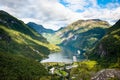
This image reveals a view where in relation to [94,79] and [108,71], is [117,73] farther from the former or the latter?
[94,79]

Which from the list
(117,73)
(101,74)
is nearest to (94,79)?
(101,74)

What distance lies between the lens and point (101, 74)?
17612cm

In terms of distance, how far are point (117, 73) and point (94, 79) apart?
17.5 meters

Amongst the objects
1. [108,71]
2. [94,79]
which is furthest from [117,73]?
[94,79]

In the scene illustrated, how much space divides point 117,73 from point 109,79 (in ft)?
37.2

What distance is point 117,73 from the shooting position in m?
177

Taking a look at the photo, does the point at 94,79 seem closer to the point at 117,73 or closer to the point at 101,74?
the point at 101,74

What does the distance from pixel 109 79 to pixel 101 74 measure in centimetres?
883

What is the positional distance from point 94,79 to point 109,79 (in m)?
12.6

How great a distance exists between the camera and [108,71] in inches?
6993

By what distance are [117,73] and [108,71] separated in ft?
21.9

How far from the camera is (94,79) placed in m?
177
